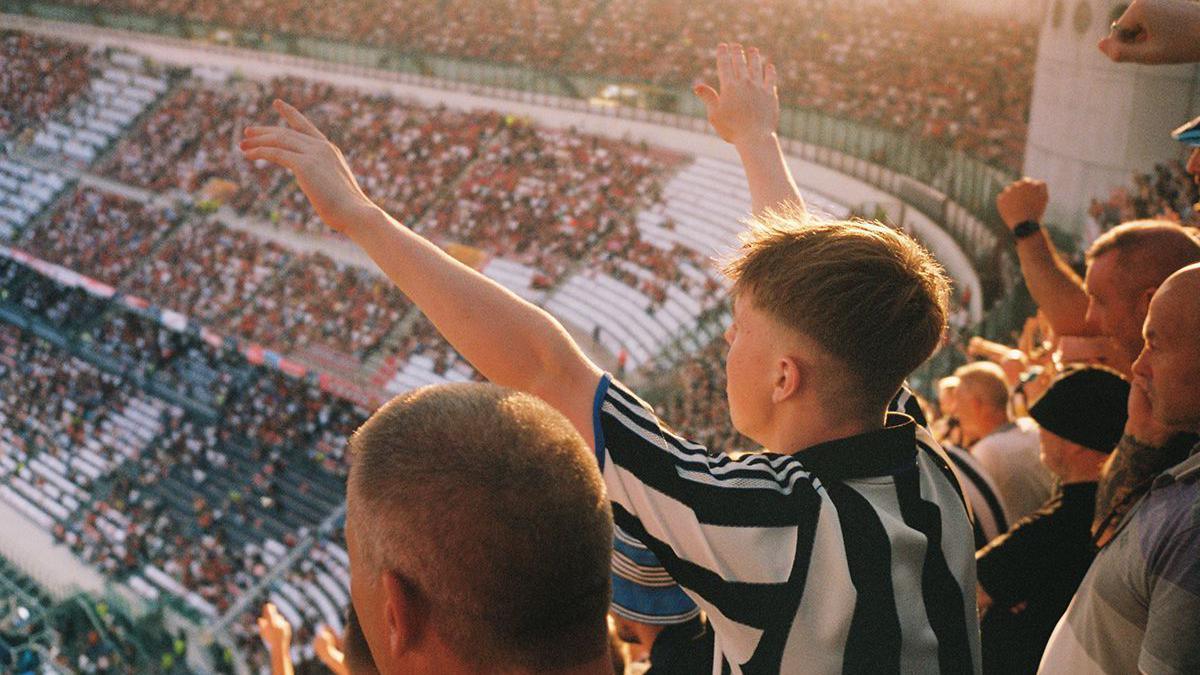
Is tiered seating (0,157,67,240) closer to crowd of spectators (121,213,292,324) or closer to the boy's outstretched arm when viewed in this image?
crowd of spectators (121,213,292,324)

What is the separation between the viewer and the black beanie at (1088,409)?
234cm

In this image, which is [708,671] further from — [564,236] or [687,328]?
[564,236]


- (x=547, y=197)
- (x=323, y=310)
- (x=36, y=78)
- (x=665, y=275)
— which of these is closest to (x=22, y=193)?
(x=36, y=78)

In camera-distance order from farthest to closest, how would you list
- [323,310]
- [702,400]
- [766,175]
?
[323,310] < [702,400] < [766,175]

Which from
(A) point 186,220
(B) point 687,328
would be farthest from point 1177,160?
(A) point 186,220

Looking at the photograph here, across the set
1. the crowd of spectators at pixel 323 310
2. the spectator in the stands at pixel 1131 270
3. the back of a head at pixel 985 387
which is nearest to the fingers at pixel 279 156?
the spectator in the stands at pixel 1131 270

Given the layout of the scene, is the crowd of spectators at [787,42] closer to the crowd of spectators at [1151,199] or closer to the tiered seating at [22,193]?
the crowd of spectators at [1151,199]

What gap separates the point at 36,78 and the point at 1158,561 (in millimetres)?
31372

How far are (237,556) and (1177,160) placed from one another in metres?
11.1

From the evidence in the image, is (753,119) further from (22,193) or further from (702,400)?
(22,193)

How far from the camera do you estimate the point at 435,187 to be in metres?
19.8

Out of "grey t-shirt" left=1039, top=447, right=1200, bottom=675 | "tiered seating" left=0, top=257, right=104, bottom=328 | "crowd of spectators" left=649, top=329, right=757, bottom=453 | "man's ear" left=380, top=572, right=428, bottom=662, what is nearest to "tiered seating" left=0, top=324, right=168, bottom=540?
"tiered seating" left=0, top=257, right=104, bottom=328

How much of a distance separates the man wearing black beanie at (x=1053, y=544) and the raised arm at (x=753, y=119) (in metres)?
0.89

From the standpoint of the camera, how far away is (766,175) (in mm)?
1955
